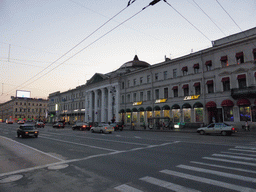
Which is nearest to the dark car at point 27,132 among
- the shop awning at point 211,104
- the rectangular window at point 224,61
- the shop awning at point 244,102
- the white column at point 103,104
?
the shop awning at point 211,104

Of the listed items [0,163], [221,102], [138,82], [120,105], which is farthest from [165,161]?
[120,105]

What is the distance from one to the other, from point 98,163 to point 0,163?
14.4 ft

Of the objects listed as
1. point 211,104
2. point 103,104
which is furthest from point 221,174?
point 103,104

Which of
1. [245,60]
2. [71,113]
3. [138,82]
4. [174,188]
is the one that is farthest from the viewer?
[71,113]

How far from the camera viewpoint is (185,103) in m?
34.2

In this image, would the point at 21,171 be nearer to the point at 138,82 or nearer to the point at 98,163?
the point at 98,163

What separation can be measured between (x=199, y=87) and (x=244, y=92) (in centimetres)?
820

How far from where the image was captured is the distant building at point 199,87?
90.2ft

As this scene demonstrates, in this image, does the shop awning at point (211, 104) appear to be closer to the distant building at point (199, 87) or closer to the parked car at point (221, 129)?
the distant building at point (199, 87)

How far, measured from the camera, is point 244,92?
26.3m

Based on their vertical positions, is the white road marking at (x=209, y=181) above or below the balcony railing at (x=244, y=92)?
below

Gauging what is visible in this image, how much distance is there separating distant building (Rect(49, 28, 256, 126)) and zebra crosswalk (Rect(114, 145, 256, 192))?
75.0 feet

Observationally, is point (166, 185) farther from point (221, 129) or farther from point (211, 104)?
point (211, 104)

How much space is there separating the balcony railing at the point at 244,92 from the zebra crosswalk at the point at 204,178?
22.8 meters
